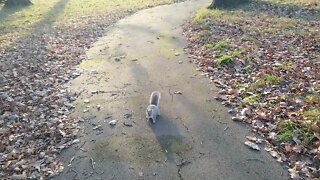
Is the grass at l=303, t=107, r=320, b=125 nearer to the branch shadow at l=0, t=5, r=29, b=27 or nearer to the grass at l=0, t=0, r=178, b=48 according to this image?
the grass at l=0, t=0, r=178, b=48

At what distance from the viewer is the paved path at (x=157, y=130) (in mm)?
4234

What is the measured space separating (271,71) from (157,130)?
2.88 meters

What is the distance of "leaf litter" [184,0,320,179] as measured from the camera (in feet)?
14.7

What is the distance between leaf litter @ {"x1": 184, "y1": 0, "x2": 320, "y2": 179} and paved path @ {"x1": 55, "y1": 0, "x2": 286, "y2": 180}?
0.30 metres

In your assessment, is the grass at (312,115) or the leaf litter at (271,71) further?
the grass at (312,115)

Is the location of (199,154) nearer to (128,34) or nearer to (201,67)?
(201,67)

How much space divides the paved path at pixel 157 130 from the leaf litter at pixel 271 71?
0.97 feet

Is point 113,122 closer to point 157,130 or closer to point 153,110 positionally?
point 153,110

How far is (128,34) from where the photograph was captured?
36.8 ft

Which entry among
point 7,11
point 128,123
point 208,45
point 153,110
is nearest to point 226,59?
point 208,45

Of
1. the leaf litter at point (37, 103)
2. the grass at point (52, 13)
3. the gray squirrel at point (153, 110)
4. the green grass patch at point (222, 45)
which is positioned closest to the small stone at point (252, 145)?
the gray squirrel at point (153, 110)

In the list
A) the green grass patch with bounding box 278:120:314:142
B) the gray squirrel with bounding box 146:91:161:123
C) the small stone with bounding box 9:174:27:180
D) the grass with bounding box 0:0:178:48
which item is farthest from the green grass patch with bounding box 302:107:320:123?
the grass with bounding box 0:0:178:48

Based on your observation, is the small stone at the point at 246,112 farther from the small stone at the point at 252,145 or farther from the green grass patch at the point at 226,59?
the green grass patch at the point at 226,59

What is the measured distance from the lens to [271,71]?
6.49 metres
